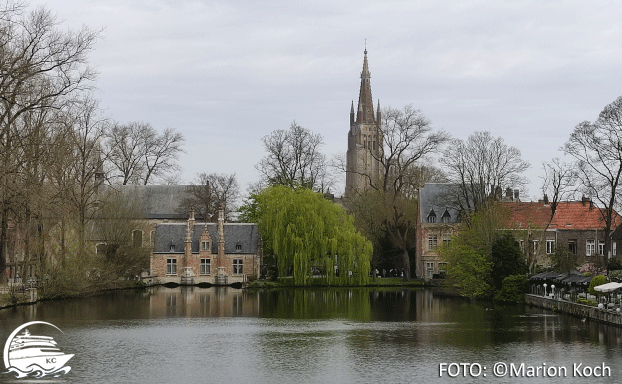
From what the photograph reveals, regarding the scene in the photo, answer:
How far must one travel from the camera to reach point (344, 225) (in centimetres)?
5225

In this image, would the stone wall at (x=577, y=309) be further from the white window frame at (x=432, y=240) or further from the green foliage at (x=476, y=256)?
the white window frame at (x=432, y=240)

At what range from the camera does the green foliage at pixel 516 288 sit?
38750mm

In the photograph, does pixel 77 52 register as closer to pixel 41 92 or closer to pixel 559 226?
pixel 41 92

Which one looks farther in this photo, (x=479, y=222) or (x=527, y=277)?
(x=479, y=222)

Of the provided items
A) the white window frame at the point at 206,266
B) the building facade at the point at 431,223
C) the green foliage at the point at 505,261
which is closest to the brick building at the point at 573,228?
the building facade at the point at 431,223

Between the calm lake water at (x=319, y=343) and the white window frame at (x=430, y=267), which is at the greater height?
the white window frame at (x=430, y=267)

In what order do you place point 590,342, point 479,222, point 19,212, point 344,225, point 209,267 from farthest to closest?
point 209,267
point 344,225
point 479,222
point 19,212
point 590,342

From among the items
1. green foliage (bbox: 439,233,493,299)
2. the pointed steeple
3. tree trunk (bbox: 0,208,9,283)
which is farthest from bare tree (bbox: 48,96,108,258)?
the pointed steeple

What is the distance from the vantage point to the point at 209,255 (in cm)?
5578

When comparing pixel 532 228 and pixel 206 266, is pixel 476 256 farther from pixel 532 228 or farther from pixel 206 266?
pixel 206 266

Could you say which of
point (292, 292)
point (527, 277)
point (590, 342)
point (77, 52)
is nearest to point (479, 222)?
point (527, 277)

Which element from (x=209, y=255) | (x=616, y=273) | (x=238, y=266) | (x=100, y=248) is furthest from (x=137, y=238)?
(x=616, y=273)

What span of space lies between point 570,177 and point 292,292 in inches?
689

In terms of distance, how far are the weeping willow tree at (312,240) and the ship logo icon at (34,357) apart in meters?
30.1
